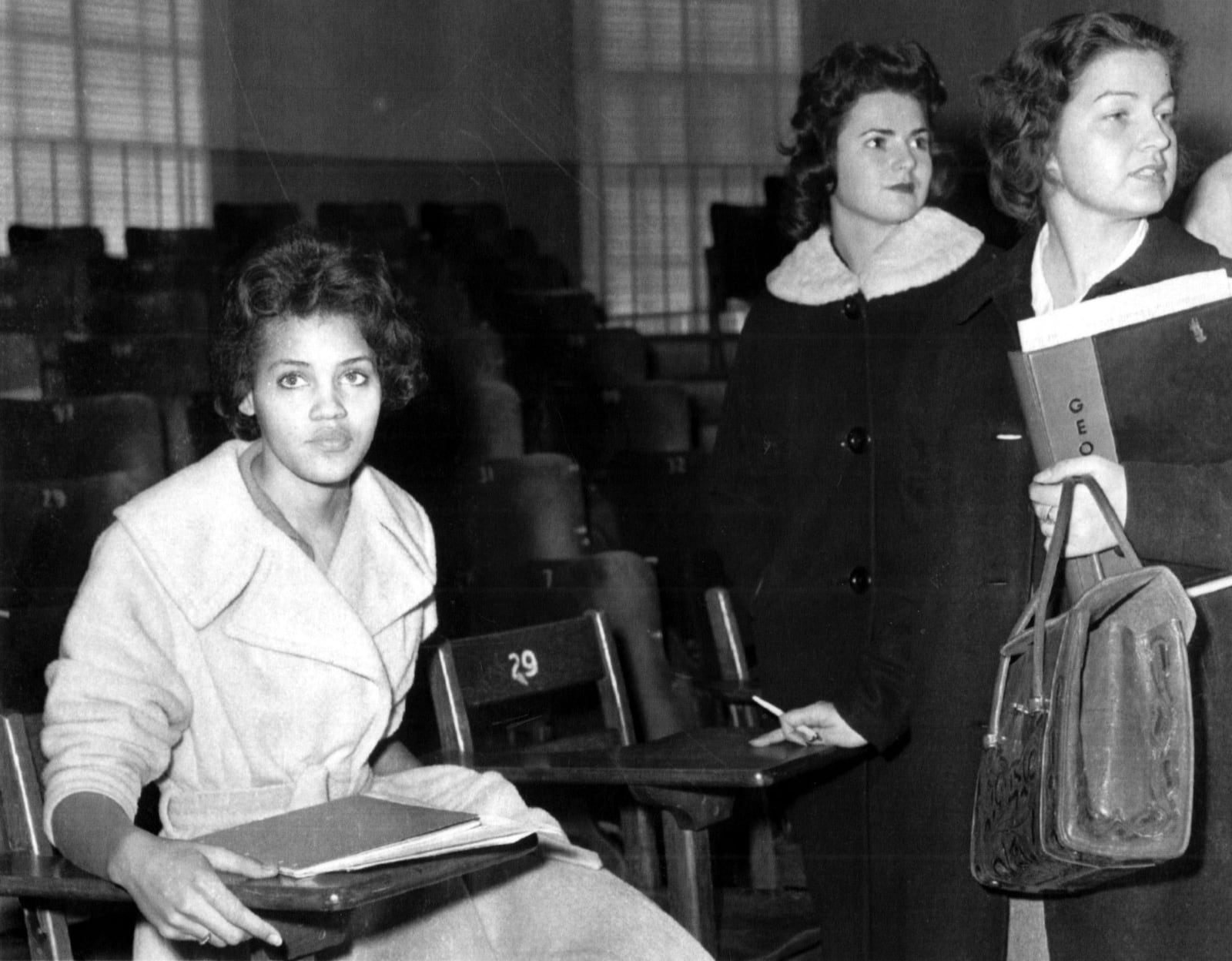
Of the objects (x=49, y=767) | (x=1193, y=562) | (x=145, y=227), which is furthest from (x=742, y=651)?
(x=145, y=227)

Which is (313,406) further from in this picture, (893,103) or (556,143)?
(556,143)

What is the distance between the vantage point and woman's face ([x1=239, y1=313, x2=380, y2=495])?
1737 millimetres

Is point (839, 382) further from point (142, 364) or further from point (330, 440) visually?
point (142, 364)

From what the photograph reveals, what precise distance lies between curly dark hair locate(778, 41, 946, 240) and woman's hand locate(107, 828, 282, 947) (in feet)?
4.36

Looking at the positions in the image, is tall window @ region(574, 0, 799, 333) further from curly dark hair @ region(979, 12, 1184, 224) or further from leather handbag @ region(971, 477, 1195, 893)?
leather handbag @ region(971, 477, 1195, 893)

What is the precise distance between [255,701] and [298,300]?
0.45 metres

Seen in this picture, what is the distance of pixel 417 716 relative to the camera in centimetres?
333

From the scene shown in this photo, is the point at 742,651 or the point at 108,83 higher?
the point at 108,83

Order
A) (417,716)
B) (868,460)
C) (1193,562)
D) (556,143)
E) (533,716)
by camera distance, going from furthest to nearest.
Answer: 1. (556,143)
2. (417,716)
3. (533,716)
4. (868,460)
5. (1193,562)

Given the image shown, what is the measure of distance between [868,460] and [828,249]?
0.34 m

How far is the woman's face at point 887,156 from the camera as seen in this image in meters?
2.19

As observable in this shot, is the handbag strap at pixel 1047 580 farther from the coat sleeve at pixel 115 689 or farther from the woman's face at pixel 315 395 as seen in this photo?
the coat sleeve at pixel 115 689

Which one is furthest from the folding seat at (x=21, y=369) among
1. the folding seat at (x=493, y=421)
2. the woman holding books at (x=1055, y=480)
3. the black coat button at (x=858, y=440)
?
the woman holding books at (x=1055, y=480)

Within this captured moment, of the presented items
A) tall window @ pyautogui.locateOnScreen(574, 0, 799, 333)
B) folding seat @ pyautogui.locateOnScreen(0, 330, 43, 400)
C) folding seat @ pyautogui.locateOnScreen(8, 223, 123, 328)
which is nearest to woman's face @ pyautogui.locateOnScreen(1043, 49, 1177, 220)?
tall window @ pyautogui.locateOnScreen(574, 0, 799, 333)
